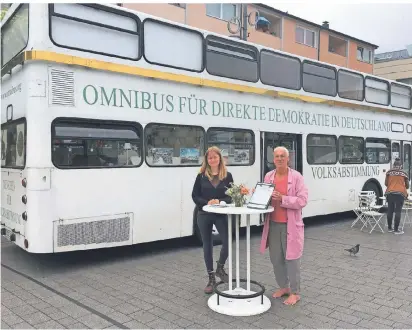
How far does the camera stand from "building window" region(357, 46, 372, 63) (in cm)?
3406

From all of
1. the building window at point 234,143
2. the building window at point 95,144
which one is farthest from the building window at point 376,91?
the building window at point 95,144

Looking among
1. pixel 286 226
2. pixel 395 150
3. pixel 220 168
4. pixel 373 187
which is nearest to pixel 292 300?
pixel 286 226

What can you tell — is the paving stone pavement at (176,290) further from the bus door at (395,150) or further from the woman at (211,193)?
the bus door at (395,150)

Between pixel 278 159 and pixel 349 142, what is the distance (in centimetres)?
605

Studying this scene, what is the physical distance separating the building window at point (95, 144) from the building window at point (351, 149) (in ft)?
17.8

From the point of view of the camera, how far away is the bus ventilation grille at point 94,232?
5.52 meters

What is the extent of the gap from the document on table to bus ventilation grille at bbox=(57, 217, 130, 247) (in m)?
2.35

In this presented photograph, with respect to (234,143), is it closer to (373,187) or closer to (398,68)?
(373,187)

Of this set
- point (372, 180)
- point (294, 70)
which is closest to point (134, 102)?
point (294, 70)

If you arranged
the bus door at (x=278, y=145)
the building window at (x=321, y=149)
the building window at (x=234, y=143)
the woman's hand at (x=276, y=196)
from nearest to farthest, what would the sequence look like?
the woman's hand at (x=276, y=196), the building window at (x=234, y=143), the bus door at (x=278, y=145), the building window at (x=321, y=149)

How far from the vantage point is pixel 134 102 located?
20.3 ft

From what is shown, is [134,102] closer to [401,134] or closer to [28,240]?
[28,240]

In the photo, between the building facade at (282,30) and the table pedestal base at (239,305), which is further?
the building facade at (282,30)

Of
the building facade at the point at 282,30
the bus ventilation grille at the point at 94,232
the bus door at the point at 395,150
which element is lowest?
the bus ventilation grille at the point at 94,232
